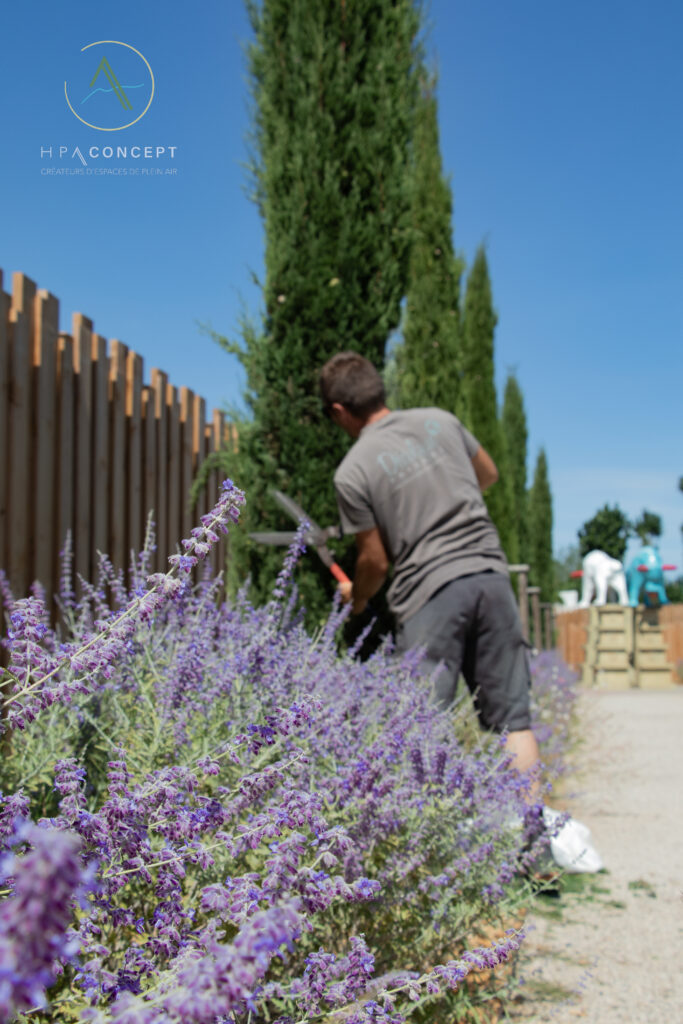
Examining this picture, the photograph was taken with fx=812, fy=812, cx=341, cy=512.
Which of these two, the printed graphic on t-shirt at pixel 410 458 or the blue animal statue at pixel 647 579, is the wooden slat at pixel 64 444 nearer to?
the printed graphic on t-shirt at pixel 410 458

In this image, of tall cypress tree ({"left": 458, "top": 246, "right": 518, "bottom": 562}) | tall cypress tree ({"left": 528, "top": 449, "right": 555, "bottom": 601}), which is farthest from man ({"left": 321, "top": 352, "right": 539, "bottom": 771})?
tall cypress tree ({"left": 528, "top": 449, "right": 555, "bottom": 601})

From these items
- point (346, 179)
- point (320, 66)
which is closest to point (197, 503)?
point (346, 179)

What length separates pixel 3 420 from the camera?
374 cm

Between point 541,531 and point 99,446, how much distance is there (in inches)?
655

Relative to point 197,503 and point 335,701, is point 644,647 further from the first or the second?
point 335,701

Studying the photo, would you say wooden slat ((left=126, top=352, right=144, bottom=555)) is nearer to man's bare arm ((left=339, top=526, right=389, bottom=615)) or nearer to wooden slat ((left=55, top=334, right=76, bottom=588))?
wooden slat ((left=55, top=334, right=76, bottom=588))

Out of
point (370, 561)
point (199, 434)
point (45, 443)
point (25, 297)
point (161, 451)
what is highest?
point (25, 297)

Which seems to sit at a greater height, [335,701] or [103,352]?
[103,352]

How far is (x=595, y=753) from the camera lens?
6.23m

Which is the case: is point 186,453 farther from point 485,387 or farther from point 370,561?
point 485,387

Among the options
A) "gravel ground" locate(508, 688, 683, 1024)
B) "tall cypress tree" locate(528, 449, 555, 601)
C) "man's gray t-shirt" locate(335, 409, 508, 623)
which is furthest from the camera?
"tall cypress tree" locate(528, 449, 555, 601)

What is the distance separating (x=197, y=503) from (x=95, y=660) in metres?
4.72

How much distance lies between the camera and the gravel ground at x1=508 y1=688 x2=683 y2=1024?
6.66ft

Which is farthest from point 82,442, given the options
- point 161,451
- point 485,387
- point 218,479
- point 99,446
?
point 485,387
